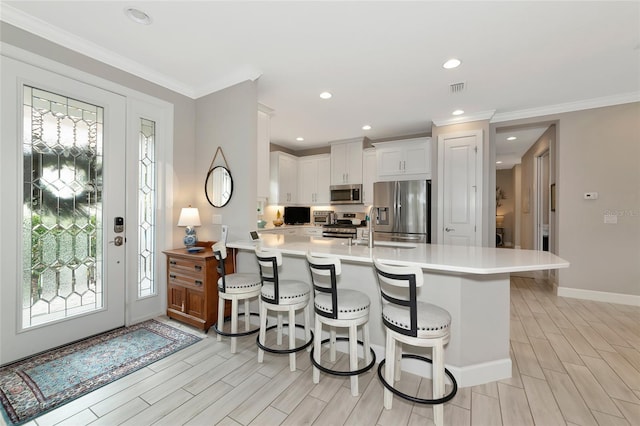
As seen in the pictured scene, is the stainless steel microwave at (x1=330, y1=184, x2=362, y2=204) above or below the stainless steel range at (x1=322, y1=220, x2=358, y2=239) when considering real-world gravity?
above

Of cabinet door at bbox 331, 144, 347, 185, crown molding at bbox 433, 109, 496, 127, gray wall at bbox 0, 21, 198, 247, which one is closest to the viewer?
gray wall at bbox 0, 21, 198, 247

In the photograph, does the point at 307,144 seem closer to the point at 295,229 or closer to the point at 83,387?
the point at 295,229

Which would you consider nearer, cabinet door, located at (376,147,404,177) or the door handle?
the door handle

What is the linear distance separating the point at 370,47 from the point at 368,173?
3066 mm

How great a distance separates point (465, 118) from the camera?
4.22 meters

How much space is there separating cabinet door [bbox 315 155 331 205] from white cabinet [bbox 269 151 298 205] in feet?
1.91

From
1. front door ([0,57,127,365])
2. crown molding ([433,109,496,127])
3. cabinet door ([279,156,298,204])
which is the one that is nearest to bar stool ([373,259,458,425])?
front door ([0,57,127,365])

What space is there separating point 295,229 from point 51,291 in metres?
4.05

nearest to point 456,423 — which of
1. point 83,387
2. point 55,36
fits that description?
point 83,387

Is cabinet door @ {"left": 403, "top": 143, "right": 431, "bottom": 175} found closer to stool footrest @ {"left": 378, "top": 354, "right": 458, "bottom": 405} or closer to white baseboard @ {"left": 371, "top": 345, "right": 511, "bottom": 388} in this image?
white baseboard @ {"left": 371, "top": 345, "right": 511, "bottom": 388}

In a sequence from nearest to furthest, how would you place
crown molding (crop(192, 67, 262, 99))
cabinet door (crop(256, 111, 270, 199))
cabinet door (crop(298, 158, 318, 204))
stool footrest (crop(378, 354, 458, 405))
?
stool footrest (crop(378, 354, 458, 405)) → crown molding (crop(192, 67, 262, 99)) → cabinet door (crop(256, 111, 270, 199)) → cabinet door (crop(298, 158, 318, 204))

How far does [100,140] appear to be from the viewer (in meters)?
2.65

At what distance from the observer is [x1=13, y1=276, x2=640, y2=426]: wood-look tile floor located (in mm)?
1609

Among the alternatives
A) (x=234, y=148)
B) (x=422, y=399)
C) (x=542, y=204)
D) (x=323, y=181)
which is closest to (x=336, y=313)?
(x=422, y=399)
